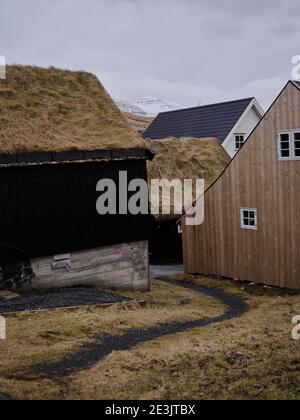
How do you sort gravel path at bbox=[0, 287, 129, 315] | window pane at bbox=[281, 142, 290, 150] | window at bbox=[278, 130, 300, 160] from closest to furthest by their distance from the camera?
gravel path at bbox=[0, 287, 129, 315] → window at bbox=[278, 130, 300, 160] → window pane at bbox=[281, 142, 290, 150]

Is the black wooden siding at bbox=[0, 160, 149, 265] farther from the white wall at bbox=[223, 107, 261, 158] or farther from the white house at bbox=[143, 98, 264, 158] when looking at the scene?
the white house at bbox=[143, 98, 264, 158]

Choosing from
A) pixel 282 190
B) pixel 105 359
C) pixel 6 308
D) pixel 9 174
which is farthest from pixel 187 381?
pixel 282 190

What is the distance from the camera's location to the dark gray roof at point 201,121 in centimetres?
4228

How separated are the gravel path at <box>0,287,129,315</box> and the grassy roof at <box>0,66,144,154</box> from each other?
4726 millimetres

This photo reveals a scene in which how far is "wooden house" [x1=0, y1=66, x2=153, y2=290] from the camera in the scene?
1850 centimetres

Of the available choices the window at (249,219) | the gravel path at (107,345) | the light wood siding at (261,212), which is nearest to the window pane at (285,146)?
the light wood siding at (261,212)

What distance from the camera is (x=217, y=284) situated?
24938 mm

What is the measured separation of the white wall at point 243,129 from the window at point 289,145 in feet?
60.5

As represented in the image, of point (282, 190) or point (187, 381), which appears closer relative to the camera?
point (187, 381)

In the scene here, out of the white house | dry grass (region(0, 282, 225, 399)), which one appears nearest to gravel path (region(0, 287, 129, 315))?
dry grass (region(0, 282, 225, 399))

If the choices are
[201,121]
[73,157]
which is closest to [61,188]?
[73,157]

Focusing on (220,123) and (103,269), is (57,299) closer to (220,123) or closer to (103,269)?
(103,269)
